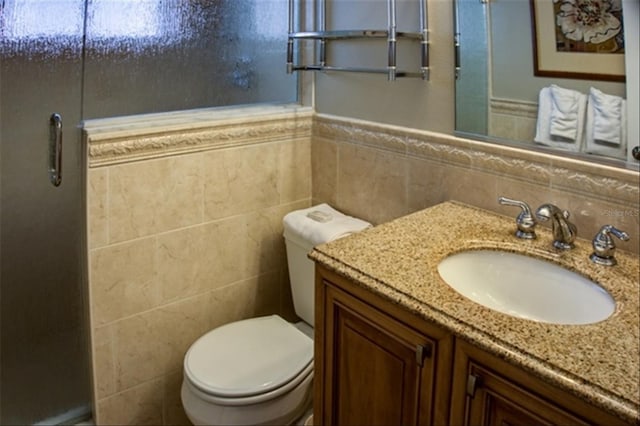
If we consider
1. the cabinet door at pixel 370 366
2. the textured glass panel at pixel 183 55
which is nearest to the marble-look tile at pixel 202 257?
the textured glass panel at pixel 183 55

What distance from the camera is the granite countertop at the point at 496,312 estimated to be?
0.90 metres

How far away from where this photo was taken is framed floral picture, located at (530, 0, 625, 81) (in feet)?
4.28

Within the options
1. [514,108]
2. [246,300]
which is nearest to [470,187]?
[514,108]

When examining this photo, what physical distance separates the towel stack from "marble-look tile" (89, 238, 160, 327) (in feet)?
3.91

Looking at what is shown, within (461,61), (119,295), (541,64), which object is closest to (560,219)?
(541,64)

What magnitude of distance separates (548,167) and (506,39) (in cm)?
35

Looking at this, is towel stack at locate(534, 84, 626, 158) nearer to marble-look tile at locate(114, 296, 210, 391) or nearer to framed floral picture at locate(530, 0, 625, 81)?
framed floral picture at locate(530, 0, 625, 81)

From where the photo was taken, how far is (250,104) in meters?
2.01

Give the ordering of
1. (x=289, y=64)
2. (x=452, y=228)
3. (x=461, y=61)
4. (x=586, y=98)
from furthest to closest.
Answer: (x=289, y=64) < (x=461, y=61) < (x=452, y=228) < (x=586, y=98)

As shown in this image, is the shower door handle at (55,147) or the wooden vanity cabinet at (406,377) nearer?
the wooden vanity cabinet at (406,377)

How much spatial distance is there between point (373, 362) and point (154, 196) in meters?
0.89

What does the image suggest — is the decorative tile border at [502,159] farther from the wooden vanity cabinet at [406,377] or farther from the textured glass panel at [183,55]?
the wooden vanity cabinet at [406,377]

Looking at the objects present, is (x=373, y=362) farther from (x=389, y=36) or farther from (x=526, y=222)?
(x=389, y=36)

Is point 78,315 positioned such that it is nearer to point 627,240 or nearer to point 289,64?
point 289,64
